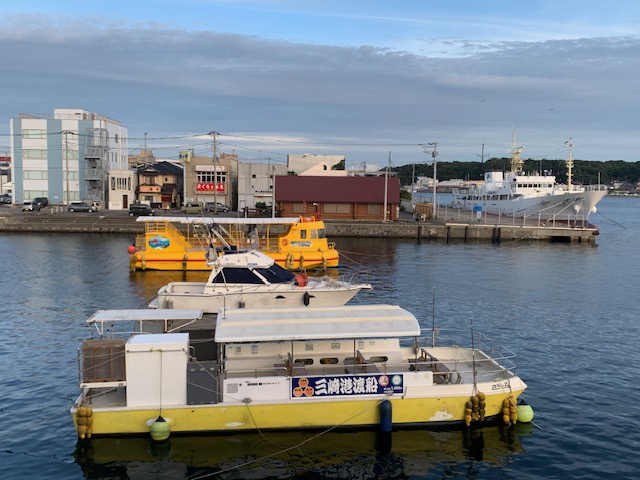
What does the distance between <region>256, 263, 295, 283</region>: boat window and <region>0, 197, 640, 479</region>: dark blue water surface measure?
6.85m

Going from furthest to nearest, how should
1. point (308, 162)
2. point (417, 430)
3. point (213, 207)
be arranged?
point (308, 162)
point (213, 207)
point (417, 430)

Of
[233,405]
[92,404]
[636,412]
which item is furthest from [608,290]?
[92,404]

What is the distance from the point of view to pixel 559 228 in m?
73.2

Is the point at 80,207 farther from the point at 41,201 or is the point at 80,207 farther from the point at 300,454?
the point at 300,454

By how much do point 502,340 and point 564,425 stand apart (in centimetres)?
918

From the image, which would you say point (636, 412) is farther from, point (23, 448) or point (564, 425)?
point (23, 448)

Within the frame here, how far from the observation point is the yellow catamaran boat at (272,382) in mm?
16688

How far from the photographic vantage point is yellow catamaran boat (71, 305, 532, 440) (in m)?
16.7

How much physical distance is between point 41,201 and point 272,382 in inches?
3349

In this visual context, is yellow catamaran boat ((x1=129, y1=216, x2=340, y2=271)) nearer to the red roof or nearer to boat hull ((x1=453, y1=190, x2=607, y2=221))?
the red roof

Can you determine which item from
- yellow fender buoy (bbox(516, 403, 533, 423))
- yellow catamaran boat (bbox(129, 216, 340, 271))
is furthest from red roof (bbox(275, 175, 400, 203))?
yellow fender buoy (bbox(516, 403, 533, 423))

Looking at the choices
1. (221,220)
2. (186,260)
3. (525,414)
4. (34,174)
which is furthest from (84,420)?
(34,174)

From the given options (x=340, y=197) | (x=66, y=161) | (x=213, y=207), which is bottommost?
(x=213, y=207)

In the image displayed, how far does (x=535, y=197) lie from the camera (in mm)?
95625
